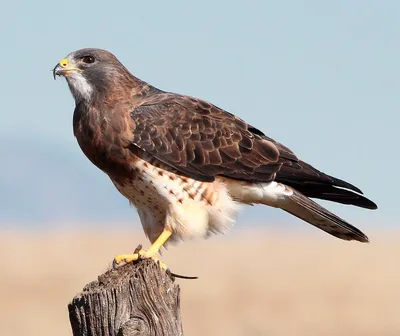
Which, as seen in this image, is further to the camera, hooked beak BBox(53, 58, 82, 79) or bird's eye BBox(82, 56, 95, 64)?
bird's eye BBox(82, 56, 95, 64)

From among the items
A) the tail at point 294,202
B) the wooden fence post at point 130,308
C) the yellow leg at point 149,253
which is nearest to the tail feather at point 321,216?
the tail at point 294,202

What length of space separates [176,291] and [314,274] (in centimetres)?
2081

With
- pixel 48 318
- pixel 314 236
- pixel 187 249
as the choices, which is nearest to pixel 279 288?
pixel 48 318

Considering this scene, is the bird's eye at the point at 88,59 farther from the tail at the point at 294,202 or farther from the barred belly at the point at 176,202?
the tail at the point at 294,202

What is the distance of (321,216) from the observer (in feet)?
37.5

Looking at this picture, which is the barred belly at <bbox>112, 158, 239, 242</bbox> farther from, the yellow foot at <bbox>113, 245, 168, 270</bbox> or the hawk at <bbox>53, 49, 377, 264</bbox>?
the yellow foot at <bbox>113, 245, 168, 270</bbox>

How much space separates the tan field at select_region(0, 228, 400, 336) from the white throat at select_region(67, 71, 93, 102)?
907cm

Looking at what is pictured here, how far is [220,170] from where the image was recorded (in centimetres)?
1119

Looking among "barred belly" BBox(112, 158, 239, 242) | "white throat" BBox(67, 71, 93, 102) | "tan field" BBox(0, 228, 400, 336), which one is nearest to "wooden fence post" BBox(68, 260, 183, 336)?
"barred belly" BBox(112, 158, 239, 242)

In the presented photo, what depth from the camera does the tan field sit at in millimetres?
21469

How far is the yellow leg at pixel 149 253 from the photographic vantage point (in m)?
9.62

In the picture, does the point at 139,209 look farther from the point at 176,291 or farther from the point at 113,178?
the point at 176,291

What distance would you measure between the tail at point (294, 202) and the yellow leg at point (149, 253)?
862mm

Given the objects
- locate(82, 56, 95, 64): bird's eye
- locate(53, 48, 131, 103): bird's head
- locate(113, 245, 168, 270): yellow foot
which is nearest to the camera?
locate(113, 245, 168, 270): yellow foot
